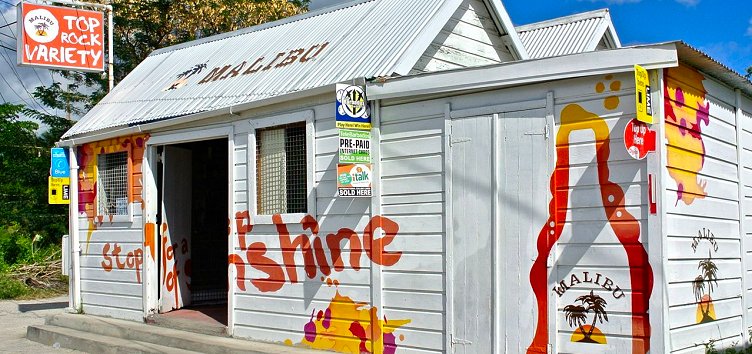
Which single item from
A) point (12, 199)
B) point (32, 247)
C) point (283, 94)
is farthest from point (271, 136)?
point (12, 199)

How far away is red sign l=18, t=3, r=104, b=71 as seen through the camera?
1394 centimetres

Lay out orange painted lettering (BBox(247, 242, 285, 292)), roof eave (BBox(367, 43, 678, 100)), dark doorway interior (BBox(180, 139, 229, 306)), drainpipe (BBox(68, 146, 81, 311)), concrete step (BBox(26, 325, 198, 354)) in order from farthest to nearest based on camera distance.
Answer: drainpipe (BBox(68, 146, 81, 311)), dark doorway interior (BBox(180, 139, 229, 306)), concrete step (BBox(26, 325, 198, 354)), orange painted lettering (BBox(247, 242, 285, 292)), roof eave (BBox(367, 43, 678, 100))

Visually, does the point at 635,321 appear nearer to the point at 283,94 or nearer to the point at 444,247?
the point at 444,247

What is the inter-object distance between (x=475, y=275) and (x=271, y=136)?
3.28m

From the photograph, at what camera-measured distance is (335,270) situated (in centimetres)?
870

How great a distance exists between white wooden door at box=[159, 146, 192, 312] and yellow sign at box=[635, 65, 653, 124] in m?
7.18

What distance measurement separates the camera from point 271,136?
9.60 metres

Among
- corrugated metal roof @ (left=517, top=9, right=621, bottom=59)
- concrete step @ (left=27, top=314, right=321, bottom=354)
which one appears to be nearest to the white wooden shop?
concrete step @ (left=27, top=314, right=321, bottom=354)

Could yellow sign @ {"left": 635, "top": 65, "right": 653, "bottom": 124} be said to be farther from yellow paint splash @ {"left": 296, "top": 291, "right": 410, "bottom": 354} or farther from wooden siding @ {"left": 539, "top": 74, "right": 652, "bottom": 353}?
yellow paint splash @ {"left": 296, "top": 291, "right": 410, "bottom": 354}

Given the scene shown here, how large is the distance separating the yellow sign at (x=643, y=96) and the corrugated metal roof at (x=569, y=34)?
7549mm

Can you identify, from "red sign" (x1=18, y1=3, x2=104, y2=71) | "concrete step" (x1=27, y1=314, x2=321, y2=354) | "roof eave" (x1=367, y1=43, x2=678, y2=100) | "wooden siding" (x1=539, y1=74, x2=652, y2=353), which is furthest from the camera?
"red sign" (x1=18, y1=3, x2=104, y2=71)

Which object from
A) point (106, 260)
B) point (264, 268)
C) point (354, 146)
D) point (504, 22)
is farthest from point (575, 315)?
point (106, 260)

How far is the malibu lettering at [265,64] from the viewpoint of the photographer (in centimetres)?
1043

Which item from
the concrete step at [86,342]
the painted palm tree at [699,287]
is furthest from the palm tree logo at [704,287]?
the concrete step at [86,342]
